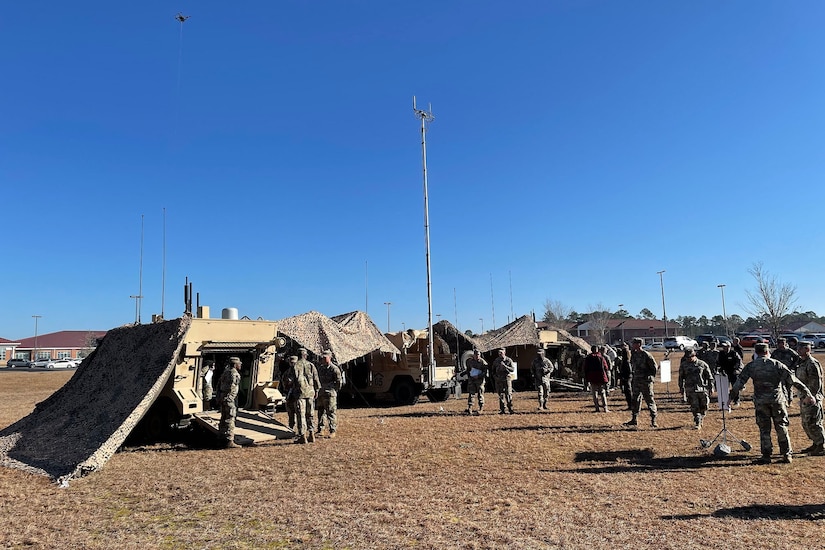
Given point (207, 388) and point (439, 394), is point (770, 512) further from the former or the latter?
point (439, 394)

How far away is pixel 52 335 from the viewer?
88.7 metres

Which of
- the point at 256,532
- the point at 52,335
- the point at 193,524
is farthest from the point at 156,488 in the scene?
the point at 52,335

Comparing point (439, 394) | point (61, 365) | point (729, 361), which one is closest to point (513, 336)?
point (439, 394)

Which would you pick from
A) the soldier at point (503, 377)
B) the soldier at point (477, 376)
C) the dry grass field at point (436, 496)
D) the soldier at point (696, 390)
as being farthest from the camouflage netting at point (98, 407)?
the soldier at point (696, 390)

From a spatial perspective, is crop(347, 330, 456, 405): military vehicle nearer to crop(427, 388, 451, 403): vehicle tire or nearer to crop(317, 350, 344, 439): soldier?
crop(427, 388, 451, 403): vehicle tire

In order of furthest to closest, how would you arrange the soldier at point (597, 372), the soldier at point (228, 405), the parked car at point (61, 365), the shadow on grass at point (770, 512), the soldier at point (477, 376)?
1. the parked car at point (61, 365)
2. the soldier at point (477, 376)
3. the soldier at point (597, 372)
4. the soldier at point (228, 405)
5. the shadow on grass at point (770, 512)

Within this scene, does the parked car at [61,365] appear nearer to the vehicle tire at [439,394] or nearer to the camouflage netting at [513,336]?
the camouflage netting at [513,336]

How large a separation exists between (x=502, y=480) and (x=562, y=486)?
76 centimetres

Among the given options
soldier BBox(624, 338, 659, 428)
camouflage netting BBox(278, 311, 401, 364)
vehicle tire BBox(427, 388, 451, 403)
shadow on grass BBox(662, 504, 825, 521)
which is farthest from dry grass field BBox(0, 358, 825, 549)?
vehicle tire BBox(427, 388, 451, 403)

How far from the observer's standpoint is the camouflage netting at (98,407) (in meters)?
8.41

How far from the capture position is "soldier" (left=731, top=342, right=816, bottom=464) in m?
7.97

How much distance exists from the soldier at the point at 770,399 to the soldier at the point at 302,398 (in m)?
7.09

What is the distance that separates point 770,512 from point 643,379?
5.75 meters

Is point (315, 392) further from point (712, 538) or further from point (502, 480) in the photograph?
point (712, 538)
